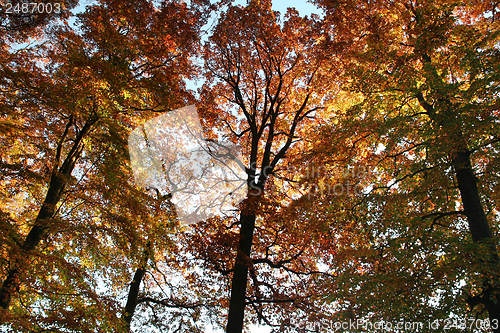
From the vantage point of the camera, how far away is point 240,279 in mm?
8578

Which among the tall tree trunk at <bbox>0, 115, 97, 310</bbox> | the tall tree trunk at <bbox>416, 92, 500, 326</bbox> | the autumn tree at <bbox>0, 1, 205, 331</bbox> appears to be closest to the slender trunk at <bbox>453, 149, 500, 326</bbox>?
the tall tree trunk at <bbox>416, 92, 500, 326</bbox>

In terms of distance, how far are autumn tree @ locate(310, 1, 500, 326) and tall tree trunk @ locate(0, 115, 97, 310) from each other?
677cm

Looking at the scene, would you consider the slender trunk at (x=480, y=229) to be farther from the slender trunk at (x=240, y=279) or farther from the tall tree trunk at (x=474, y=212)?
the slender trunk at (x=240, y=279)

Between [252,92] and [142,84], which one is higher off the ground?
[252,92]

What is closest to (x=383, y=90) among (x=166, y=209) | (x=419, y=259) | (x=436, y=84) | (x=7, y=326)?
Answer: (x=436, y=84)

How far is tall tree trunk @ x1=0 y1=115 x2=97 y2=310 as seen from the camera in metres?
5.63

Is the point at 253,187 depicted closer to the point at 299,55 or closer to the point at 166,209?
the point at 166,209

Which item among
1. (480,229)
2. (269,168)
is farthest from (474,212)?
(269,168)

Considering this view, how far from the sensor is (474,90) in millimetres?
6266

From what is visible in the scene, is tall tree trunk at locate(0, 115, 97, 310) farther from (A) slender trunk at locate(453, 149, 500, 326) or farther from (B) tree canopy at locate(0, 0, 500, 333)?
(A) slender trunk at locate(453, 149, 500, 326)

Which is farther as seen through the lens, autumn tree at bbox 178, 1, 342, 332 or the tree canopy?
autumn tree at bbox 178, 1, 342, 332

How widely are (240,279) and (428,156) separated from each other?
6066mm

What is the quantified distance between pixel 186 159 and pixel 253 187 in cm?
414

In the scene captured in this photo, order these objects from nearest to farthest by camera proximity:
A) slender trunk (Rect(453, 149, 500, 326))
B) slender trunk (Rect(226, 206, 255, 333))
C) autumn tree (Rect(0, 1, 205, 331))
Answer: slender trunk (Rect(453, 149, 500, 326)) < autumn tree (Rect(0, 1, 205, 331)) < slender trunk (Rect(226, 206, 255, 333))
